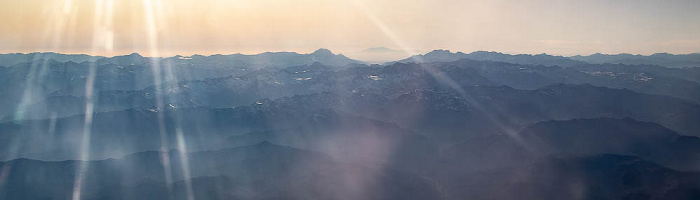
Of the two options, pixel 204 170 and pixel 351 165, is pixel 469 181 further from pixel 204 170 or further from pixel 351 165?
pixel 204 170

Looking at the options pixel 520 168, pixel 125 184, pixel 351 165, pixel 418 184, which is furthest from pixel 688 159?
pixel 125 184

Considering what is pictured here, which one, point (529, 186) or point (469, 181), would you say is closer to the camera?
point (529, 186)

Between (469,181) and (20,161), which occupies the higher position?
(20,161)

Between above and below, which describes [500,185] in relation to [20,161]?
below

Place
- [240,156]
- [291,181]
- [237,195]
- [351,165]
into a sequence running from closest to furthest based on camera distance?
[237,195] → [291,181] → [351,165] → [240,156]

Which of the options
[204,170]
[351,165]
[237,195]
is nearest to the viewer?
[237,195]

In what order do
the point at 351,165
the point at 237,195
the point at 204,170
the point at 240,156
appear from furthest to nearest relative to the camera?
the point at 240,156
the point at 204,170
the point at 351,165
the point at 237,195

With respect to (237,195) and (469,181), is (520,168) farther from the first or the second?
(237,195)

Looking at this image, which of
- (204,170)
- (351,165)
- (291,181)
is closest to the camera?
(291,181)

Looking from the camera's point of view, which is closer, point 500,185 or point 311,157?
point 500,185

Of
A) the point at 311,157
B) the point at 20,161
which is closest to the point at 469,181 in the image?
the point at 311,157
